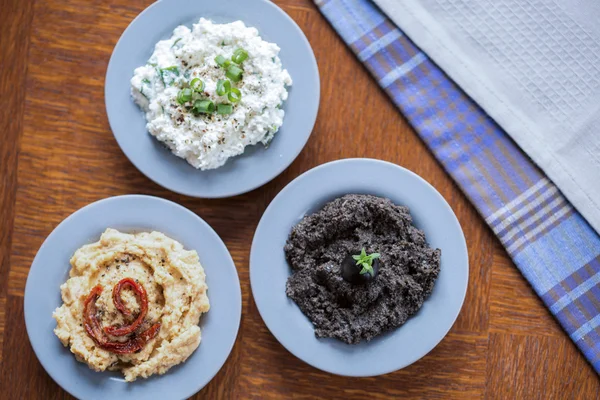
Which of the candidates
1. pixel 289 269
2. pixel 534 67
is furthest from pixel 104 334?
pixel 534 67

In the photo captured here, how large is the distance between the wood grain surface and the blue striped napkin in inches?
2.1

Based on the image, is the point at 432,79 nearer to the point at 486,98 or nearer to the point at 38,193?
the point at 486,98

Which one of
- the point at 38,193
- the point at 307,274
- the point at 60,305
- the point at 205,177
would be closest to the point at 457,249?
the point at 307,274

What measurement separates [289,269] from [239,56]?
2.56 feet

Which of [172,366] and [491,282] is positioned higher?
[491,282]

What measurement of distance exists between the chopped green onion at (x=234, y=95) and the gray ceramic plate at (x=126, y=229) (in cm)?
42

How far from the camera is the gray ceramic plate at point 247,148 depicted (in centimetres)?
235

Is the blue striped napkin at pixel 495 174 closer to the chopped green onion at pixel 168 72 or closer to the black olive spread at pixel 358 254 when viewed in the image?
the black olive spread at pixel 358 254

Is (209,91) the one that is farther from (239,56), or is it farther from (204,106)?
(239,56)

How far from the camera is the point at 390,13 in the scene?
99.3 inches

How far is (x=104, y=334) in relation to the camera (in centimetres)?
227

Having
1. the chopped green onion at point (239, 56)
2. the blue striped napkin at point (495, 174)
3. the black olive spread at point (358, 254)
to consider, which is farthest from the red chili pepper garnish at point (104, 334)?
the blue striped napkin at point (495, 174)

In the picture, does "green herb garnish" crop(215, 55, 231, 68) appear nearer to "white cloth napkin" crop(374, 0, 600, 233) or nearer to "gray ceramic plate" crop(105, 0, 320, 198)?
"gray ceramic plate" crop(105, 0, 320, 198)

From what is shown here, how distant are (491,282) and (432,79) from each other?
814 mm
